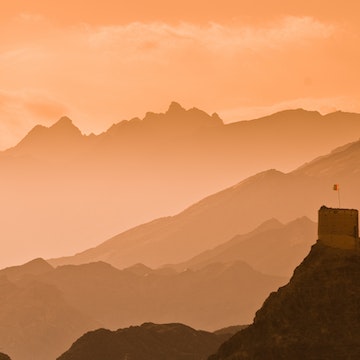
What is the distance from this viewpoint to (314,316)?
6324 inches

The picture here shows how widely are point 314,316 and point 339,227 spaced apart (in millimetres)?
15085

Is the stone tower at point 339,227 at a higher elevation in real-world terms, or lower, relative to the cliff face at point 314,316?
higher

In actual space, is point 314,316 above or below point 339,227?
below

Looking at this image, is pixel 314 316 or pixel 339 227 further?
pixel 339 227

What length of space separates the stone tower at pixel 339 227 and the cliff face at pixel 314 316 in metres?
1.29

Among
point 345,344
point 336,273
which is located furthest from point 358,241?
point 345,344

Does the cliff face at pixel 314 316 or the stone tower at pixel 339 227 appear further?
the stone tower at pixel 339 227

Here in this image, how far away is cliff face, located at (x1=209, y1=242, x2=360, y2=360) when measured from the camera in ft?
511

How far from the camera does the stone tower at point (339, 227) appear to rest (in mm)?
160000

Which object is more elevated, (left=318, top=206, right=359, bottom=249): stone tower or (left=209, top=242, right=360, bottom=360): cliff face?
(left=318, top=206, right=359, bottom=249): stone tower

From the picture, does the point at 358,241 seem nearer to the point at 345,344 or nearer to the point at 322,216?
the point at 322,216

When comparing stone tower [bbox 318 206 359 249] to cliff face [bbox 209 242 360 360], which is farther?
stone tower [bbox 318 206 359 249]

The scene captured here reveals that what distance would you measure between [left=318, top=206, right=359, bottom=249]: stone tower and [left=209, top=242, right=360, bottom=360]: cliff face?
1.29 metres

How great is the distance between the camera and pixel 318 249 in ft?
547
